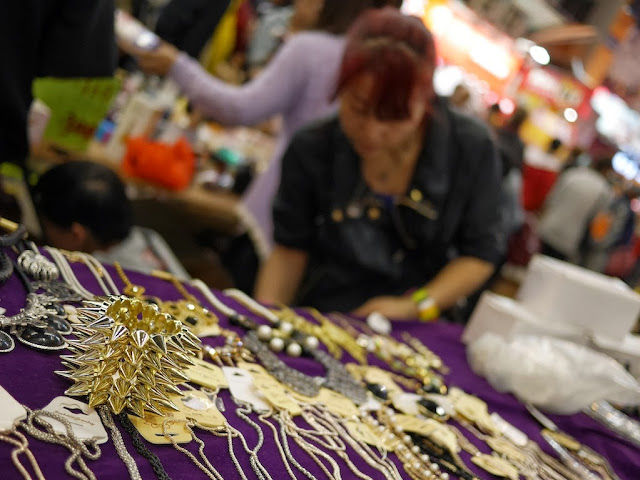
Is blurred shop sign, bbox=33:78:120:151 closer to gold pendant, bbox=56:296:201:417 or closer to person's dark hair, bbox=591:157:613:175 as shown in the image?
gold pendant, bbox=56:296:201:417

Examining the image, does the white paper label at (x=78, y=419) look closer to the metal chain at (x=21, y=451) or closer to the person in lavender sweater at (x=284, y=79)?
the metal chain at (x=21, y=451)

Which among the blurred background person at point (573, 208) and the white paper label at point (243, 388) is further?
the blurred background person at point (573, 208)

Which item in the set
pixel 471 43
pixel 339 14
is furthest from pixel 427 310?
pixel 471 43

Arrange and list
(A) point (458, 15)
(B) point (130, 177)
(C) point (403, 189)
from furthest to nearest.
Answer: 1. (A) point (458, 15)
2. (B) point (130, 177)
3. (C) point (403, 189)

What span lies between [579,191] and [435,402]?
3314mm

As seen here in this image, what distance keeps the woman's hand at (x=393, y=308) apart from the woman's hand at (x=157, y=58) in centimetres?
87

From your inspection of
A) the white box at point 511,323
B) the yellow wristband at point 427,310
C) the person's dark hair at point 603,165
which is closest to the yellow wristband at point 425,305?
the yellow wristband at point 427,310

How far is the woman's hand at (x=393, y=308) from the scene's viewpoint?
1.43 metres

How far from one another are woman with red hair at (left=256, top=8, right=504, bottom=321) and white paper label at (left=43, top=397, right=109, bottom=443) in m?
0.85

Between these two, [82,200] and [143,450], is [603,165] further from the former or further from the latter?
[143,450]

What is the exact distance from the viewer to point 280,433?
27.7 inches

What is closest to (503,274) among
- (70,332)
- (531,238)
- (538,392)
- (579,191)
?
(531,238)

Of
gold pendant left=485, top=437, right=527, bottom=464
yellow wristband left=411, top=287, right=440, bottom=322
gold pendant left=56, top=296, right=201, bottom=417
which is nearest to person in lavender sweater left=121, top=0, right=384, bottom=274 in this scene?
yellow wristband left=411, top=287, right=440, bottom=322

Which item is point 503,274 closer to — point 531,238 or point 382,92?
point 531,238
